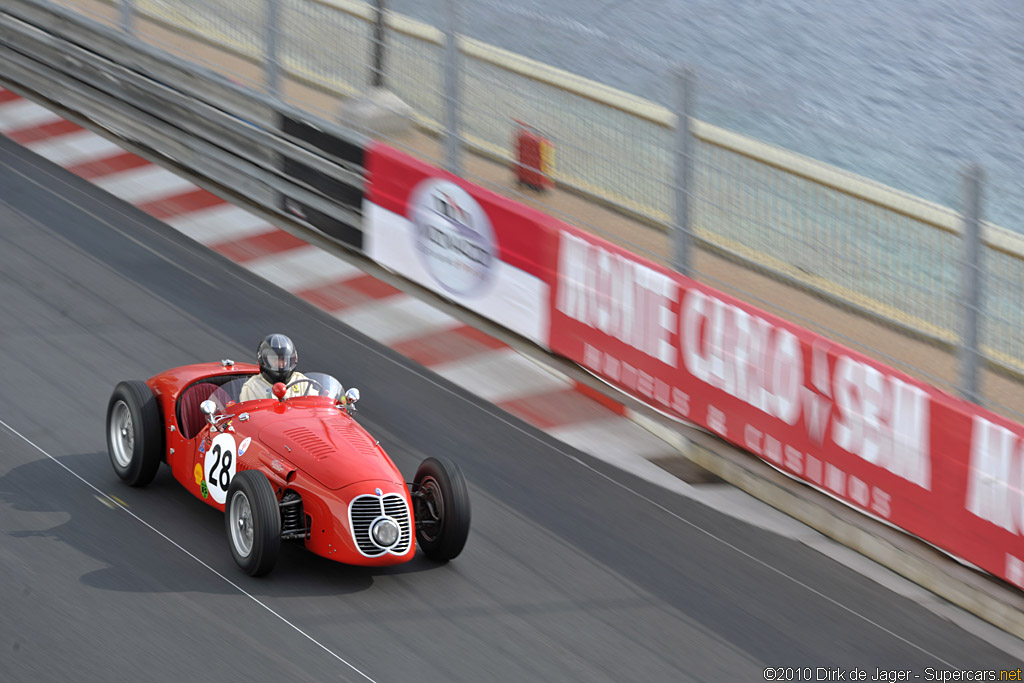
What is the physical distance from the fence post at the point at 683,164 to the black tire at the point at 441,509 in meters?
2.65

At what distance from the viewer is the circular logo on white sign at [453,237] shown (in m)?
11.0

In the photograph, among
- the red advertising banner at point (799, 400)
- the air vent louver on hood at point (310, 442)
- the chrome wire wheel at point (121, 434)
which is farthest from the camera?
the chrome wire wheel at point (121, 434)

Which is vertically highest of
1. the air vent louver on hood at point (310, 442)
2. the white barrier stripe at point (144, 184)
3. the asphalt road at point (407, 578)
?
the air vent louver on hood at point (310, 442)

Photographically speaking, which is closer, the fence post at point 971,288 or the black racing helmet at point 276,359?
the fence post at point 971,288

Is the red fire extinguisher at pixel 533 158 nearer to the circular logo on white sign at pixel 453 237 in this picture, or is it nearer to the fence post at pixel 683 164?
the circular logo on white sign at pixel 453 237

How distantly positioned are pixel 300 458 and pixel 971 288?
12.2 ft

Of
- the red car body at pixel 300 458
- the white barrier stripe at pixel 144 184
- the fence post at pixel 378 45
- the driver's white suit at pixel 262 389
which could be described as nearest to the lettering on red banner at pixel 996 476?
the red car body at pixel 300 458

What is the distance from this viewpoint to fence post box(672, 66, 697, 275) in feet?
30.2

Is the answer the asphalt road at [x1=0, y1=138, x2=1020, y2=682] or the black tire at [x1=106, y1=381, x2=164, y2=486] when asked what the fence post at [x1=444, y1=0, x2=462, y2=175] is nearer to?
the asphalt road at [x1=0, y1=138, x2=1020, y2=682]

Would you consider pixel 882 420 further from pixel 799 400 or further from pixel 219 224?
pixel 219 224

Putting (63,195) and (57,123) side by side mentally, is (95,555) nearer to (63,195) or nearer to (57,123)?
(63,195)

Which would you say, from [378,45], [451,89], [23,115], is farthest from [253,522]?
[23,115]

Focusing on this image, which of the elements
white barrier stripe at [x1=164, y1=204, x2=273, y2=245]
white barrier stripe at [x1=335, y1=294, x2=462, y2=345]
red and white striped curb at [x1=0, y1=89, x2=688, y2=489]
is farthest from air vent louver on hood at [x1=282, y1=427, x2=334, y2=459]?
white barrier stripe at [x1=164, y1=204, x2=273, y2=245]

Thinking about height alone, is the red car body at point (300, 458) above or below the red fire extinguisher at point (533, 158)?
below
